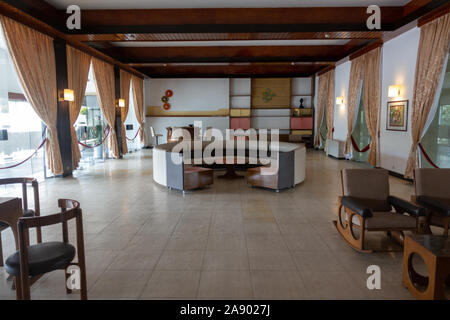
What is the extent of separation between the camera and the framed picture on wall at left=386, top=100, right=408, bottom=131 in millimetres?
7340

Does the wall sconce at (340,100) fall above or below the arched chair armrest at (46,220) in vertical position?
above

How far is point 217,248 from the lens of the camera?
12.0 feet

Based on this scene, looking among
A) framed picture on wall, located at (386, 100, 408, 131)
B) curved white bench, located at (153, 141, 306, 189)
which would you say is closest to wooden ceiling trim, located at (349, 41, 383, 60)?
framed picture on wall, located at (386, 100, 408, 131)

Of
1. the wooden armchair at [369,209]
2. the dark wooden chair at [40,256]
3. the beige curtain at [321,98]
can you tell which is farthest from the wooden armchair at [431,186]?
the beige curtain at [321,98]

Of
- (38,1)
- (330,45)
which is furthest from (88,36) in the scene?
(330,45)

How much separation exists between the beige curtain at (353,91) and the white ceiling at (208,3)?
3.34m

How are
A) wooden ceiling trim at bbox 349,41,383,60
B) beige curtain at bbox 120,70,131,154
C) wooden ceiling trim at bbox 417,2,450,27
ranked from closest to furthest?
wooden ceiling trim at bbox 417,2,450,27
wooden ceiling trim at bbox 349,41,383,60
beige curtain at bbox 120,70,131,154

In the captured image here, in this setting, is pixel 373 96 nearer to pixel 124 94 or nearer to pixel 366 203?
pixel 366 203

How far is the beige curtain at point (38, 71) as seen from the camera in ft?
19.5

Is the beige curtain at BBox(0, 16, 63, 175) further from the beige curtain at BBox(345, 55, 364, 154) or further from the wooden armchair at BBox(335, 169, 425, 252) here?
the beige curtain at BBox(345, 55, 364, 154)

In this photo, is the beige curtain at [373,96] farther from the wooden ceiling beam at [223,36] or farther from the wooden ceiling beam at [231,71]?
the wooden ceiling beam at [231,71]

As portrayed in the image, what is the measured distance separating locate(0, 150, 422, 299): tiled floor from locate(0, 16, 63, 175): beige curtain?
53.9 inches
